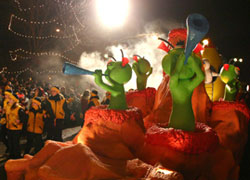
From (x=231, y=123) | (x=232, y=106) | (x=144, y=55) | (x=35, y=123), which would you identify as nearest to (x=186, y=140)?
(x=231, y=123)

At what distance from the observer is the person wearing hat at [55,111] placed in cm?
522

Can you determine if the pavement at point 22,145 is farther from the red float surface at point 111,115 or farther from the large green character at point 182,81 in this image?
the large green character at point 182,81

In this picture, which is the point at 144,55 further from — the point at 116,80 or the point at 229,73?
the point at 116,80

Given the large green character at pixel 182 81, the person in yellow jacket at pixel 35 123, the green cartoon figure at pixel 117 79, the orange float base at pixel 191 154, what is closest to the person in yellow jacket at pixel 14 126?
the person in yellow jacket at pixel 35 123

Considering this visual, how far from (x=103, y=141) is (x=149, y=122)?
1.34 m

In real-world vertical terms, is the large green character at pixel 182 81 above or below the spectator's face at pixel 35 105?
above

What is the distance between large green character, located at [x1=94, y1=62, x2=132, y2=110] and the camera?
2.87 m

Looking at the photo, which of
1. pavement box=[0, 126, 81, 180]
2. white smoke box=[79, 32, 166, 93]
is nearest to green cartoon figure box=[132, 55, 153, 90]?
white smoke box=[79, 32, 166, 93]

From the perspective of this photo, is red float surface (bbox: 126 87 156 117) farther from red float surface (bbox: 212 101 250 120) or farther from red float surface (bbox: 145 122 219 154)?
red float surface (bbox: 145 122 219 154)

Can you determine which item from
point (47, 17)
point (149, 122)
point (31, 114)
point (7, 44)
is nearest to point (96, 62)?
point (47, 17)

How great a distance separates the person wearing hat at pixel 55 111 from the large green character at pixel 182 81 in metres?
3.53

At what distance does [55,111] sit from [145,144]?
131 inches

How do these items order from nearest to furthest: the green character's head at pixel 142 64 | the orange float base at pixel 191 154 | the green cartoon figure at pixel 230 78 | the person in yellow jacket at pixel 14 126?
the orange float base at pixel 191 154 < the green cartoon figure at pixel 230 78 < the green character's head at pixel 142 64 < the person in yellow jacket at pixel 14 126

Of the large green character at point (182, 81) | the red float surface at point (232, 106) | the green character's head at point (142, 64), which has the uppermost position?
the green character's head at point (142, 64)
